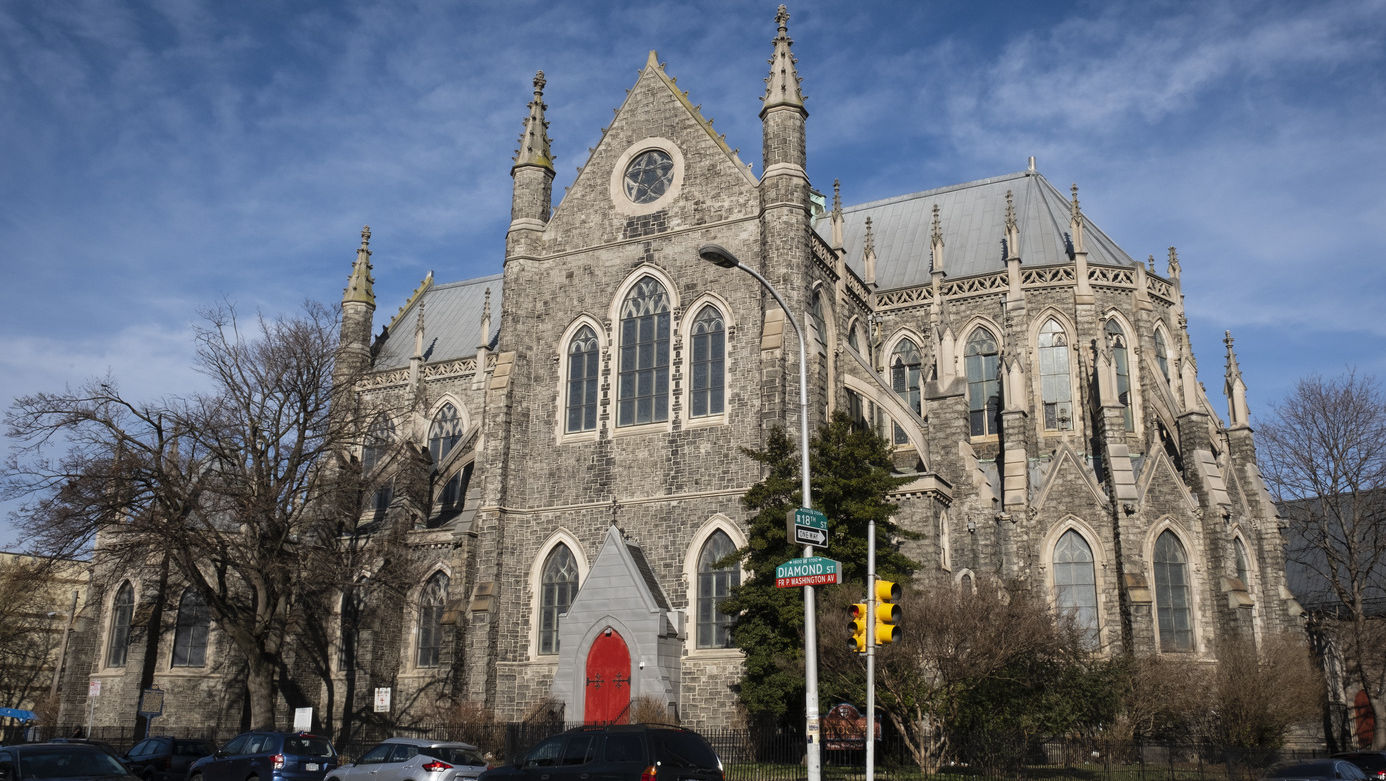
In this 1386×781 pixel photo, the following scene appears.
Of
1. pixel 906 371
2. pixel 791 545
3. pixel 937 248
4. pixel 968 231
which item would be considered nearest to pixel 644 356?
pixel 791 545

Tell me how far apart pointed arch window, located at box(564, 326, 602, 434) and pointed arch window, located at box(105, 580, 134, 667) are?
19844mm

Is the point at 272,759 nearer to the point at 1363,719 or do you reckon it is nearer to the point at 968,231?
the point at 968,231

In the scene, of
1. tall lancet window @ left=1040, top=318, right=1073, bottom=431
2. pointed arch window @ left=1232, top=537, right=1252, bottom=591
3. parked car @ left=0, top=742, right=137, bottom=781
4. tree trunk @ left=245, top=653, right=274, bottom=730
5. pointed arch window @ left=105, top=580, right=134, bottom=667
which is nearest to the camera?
parked car @ left=0, top=742, right=137, bottom=781

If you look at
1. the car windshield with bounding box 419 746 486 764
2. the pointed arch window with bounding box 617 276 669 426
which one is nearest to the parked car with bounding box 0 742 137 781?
the car windshield with bounding box 419 746 486 764

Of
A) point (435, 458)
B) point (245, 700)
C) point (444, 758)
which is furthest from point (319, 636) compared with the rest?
point (444, 758)

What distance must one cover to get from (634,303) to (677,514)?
6163 millimetres

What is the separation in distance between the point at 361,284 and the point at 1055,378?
990 inches

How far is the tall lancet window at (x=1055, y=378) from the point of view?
3491cm

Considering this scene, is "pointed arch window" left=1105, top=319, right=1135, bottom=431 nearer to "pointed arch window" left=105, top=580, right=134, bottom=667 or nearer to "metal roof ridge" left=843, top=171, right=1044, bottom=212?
"metal roof ridge" left=843, top=171, right=1044, bottom=212

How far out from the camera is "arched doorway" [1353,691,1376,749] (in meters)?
35.8

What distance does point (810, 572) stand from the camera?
14.2 meters

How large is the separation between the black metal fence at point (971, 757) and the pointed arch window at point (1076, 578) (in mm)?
4325

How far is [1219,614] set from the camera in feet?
96.5

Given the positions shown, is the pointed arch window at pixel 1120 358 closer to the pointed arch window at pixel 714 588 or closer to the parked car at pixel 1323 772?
the pointed arch window at pixel 714 588
